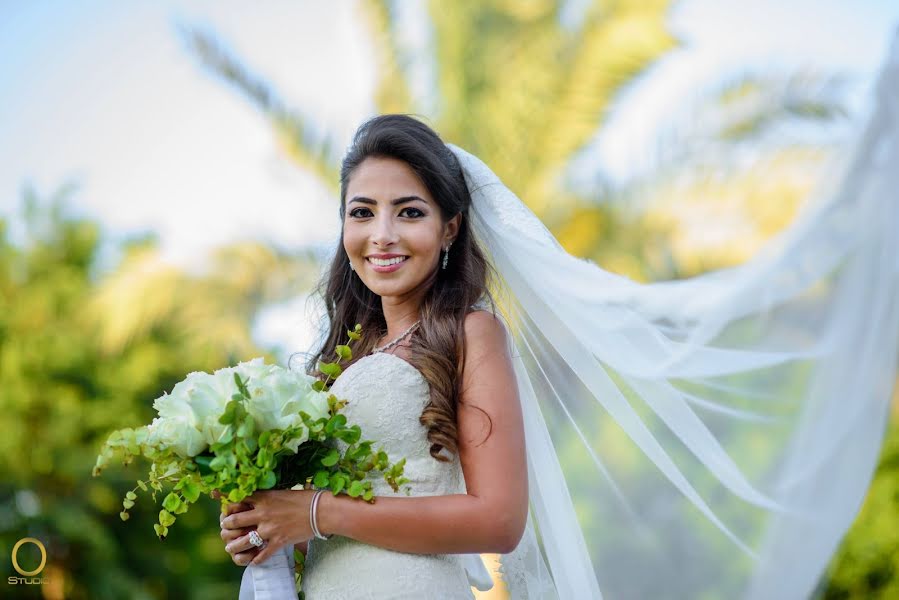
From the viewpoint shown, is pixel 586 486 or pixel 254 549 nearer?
pixel 254 549

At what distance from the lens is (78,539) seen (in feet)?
41.2

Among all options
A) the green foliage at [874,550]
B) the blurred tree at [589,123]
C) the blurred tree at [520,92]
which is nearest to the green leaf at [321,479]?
the blurred tree at [589,123]

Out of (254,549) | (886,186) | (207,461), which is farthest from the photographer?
(886,186)

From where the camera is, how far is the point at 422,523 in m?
2.89

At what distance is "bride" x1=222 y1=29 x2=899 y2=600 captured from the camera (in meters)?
3.17

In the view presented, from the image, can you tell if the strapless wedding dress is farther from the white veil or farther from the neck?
the white veil

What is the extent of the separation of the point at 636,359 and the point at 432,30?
295 inches

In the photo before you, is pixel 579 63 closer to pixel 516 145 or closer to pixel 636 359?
pixel 516 145

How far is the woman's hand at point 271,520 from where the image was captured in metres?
2.92

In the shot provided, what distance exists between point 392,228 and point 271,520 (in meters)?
1.00

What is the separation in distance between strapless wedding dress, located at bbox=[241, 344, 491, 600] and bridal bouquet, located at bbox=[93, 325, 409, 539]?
0.47ft

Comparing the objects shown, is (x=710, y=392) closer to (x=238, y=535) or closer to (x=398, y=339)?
(x=398, y=339)

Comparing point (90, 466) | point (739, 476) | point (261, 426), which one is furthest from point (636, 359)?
point (90, 466)

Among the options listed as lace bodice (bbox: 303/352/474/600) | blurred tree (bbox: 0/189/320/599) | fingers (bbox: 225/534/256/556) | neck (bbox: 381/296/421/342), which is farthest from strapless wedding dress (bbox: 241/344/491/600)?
blurred tree (bbox: 0/189/320/599)
